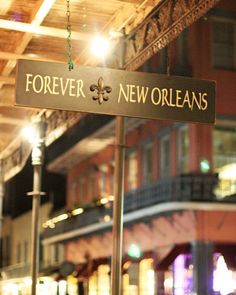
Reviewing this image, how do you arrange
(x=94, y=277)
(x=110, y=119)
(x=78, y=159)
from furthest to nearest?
(x=78, y=159) < (x=94, y=277) < (x=110, y=119)

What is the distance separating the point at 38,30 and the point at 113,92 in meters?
2.21

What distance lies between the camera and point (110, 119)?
27.3 m

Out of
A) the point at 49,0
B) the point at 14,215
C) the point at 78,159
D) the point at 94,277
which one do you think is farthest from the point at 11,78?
the point at 14,215

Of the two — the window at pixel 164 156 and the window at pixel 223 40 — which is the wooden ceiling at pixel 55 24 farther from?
the window at pixel 164 156

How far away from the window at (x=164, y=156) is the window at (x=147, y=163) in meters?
1.11

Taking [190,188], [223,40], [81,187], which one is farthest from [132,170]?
[81,187]

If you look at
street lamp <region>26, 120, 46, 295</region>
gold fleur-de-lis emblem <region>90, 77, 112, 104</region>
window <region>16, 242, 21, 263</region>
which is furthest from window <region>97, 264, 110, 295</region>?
gold fleur-de-lis emblem <region>90, 77, 112, 104</region>

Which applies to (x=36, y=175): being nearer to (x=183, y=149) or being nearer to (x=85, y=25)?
(x=85, y=25)

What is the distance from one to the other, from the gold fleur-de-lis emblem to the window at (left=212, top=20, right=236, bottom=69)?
16.5 metres

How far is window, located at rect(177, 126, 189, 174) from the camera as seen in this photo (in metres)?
23.0

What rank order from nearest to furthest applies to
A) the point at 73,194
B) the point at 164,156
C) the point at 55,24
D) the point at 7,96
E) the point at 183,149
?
the point at 55,24 → the point at 7,96 → the point at 183,149 → the point at 164,156 → the point at 73,194

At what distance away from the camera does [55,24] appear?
8.65 meters

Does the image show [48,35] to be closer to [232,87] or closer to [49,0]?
[49,0]

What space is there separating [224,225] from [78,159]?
13.8 metres
